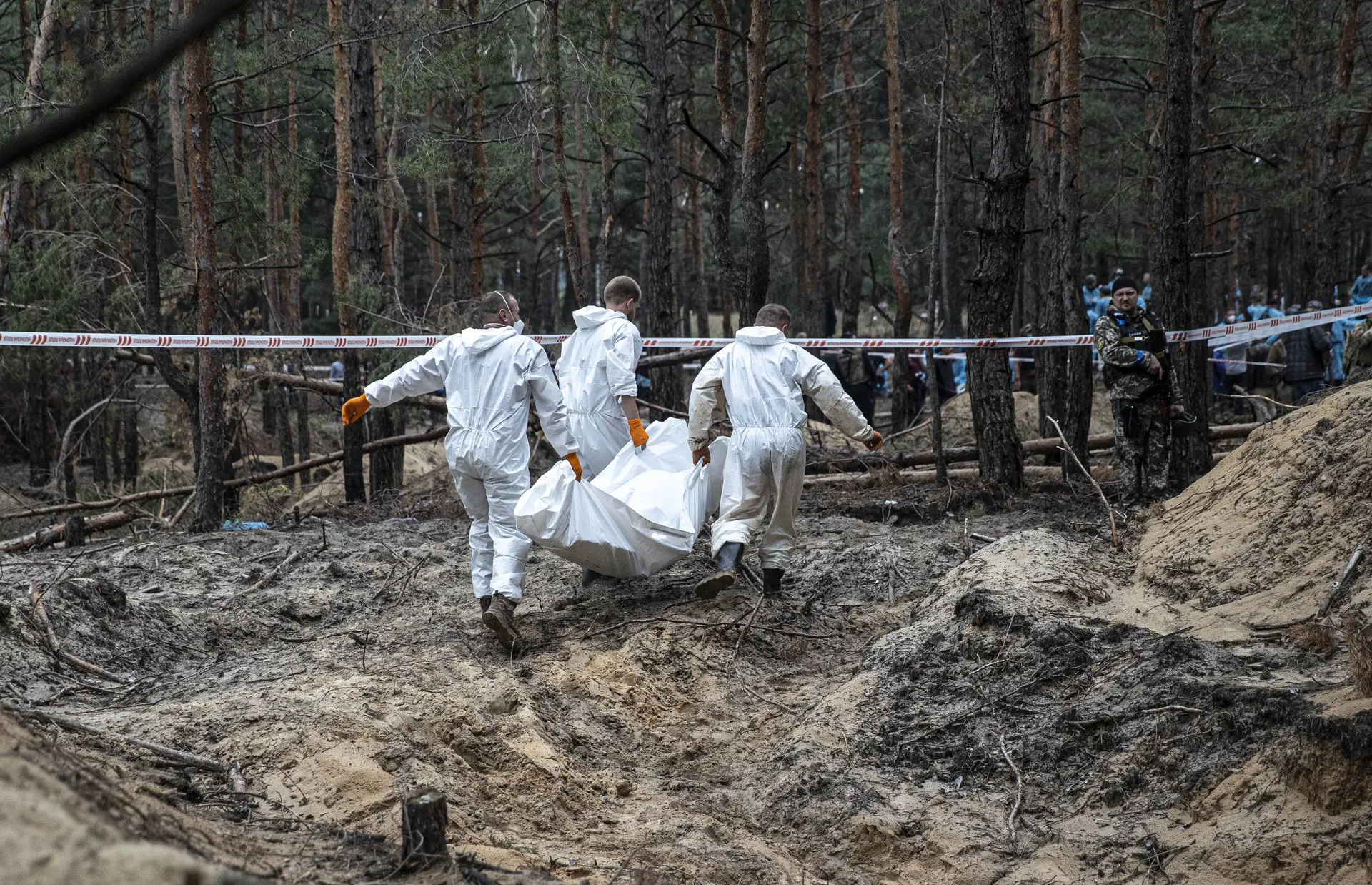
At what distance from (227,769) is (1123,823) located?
11.7 ft

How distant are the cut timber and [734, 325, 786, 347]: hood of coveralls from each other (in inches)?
270

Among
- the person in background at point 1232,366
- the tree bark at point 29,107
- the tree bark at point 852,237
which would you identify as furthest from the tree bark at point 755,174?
the person in background at point 1232,366

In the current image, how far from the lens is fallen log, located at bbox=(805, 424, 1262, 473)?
12703 mm

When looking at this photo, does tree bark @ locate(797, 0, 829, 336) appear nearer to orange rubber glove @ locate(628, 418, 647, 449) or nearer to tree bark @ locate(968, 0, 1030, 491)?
tree bark @ locate(968, 0, 1030, 491)

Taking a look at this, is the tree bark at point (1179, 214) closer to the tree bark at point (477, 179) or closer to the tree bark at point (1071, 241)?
the tree bark at point (1071, 241)

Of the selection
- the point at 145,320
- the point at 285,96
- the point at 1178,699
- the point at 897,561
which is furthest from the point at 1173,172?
the point at 285,96

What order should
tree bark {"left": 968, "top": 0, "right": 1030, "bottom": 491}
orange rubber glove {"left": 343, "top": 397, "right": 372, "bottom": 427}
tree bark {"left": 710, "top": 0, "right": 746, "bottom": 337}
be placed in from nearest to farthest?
orange rubber glove {"left": 343, "top": 397, "right": 372, "bottom": 427}, tree bark {"left": 968, "top": 0, "right": 1030, "bottom": 491}, tree bark {"left": 710, "top": 0, "right": 746, "bottom": 337}

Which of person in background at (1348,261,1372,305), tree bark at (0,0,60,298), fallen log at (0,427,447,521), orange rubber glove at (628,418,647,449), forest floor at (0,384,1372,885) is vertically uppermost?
Result: tree bark at (0,0,60,298)

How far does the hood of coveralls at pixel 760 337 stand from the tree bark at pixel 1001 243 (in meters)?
3.52

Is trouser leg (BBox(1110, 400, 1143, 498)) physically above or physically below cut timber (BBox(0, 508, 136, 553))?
above

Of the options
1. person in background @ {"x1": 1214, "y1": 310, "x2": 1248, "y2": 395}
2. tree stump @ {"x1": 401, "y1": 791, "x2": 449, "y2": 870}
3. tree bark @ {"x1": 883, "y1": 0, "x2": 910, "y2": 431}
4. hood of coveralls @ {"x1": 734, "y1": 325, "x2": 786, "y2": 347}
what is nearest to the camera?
tree stump @ {"x1": 401, "y1": 791, "x2": 449, "y2": 870}

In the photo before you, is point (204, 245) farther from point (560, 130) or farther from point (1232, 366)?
point (1232, 366)

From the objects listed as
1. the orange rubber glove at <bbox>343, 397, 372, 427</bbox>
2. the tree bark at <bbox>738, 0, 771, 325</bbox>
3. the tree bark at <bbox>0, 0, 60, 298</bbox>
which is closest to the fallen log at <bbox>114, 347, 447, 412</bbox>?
the tree bark at <bbox>0, 0, 60, 298</bbox>

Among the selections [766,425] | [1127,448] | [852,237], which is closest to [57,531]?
[766,425]
